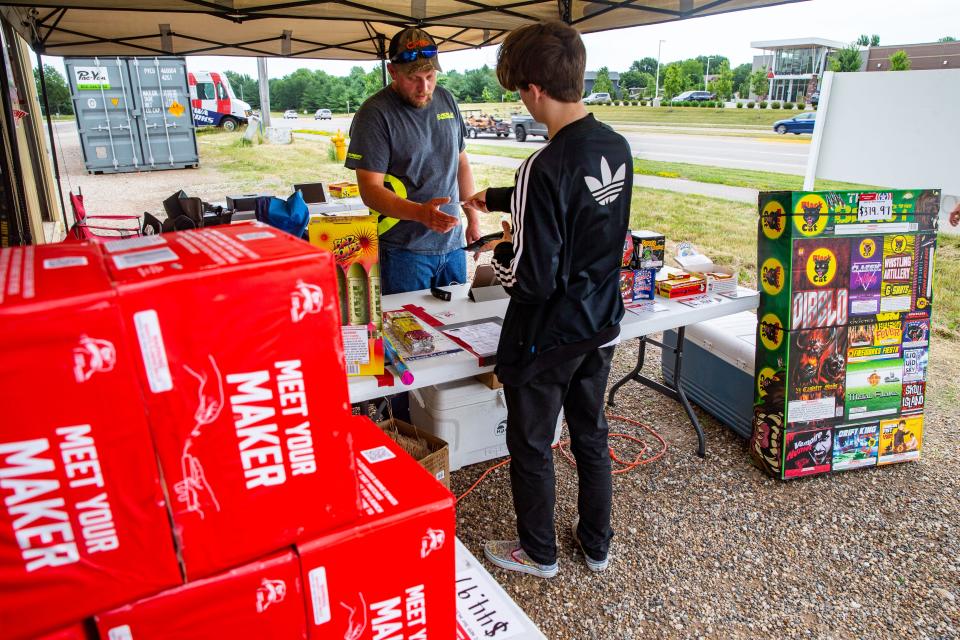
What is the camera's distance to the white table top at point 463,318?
6.32 ft

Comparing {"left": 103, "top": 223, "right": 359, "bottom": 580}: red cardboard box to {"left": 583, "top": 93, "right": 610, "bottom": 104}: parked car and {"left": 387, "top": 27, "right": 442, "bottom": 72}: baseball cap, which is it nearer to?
{"left": 387, "top": 27, "right": 442, "bottom": 72}: baseball cap

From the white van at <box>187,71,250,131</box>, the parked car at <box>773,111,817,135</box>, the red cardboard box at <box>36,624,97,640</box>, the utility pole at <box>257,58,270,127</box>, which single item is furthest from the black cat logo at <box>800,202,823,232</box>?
the white van at <box>187,71,250,131</box>

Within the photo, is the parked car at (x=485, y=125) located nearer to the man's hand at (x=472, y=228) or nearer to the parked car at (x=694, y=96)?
the man's hand at (x=472, y=228)

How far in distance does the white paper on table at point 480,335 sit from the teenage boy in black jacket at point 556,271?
7.9 inches

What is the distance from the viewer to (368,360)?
6.14 feet

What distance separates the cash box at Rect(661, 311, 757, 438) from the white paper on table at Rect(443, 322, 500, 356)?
1.44 metres

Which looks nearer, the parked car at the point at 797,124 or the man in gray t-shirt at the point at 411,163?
the man in gray t-shirt at the point at 411,163

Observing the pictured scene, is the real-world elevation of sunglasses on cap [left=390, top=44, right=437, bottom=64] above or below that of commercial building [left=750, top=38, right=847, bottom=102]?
below

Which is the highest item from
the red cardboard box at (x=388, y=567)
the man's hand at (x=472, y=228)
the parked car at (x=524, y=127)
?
the parked car at (x=524, y=127)

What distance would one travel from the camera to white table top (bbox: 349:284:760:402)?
1.93m

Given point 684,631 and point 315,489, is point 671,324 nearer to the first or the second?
point 684,631

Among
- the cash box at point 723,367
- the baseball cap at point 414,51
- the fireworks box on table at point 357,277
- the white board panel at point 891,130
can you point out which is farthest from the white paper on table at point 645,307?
the white board panel at point 891,130

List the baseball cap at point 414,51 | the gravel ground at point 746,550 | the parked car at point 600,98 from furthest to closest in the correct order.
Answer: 1. the parked car at point 600,98
2. the baseball cap at point 414,51
3. the gravel ground at point 746,550

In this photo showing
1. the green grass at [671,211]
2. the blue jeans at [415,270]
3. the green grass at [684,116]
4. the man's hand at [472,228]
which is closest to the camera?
the blue jeans at [415,270]
